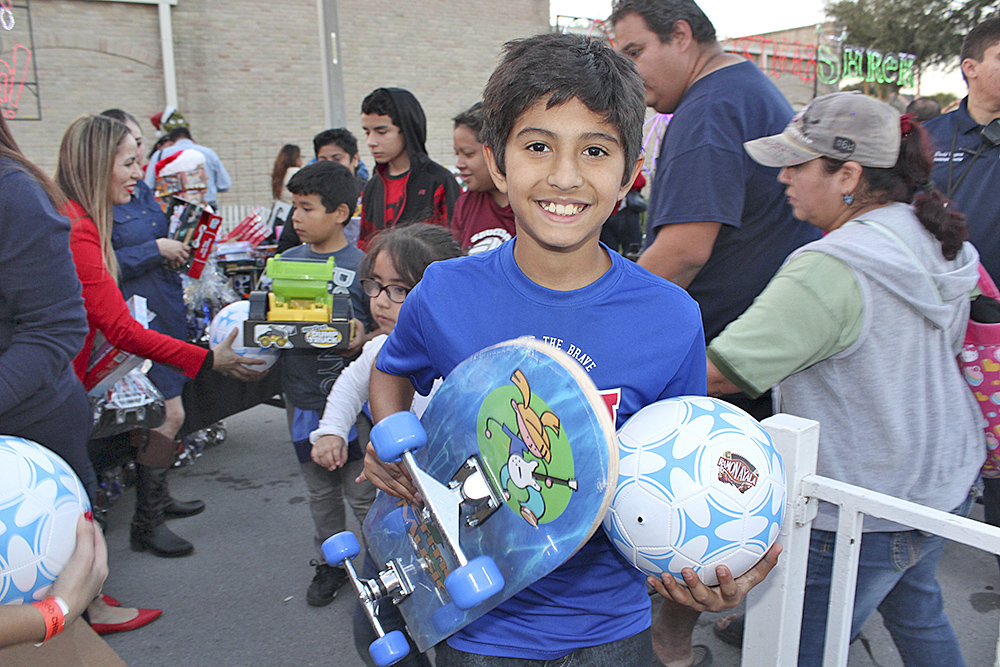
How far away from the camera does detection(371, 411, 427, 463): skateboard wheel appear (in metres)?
1.25

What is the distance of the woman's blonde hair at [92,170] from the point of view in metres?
3.17

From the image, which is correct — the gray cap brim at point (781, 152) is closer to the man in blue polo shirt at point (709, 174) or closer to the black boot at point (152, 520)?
the man in blue polo shirt at point (709, 174)

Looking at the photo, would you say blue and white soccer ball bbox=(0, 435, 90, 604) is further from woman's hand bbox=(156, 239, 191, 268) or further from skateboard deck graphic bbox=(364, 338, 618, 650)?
woman's hand bbox=(156, 239, 191, 268)

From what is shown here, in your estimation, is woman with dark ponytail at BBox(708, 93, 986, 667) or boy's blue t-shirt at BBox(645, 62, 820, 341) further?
boy's blue t-shirt at BBox(645, 62, 820, 341)

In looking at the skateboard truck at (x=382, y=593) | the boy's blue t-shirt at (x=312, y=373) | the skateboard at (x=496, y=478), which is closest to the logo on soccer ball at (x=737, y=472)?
the skateboard at (x=496, y=478)

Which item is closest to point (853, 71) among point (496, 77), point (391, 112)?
point (391, 112)

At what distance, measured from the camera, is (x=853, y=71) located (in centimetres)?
2831

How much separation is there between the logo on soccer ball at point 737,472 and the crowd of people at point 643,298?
16 cm

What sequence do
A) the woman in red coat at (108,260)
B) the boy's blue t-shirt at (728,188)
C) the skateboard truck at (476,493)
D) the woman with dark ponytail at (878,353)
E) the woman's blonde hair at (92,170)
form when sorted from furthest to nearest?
1. the woman's blonde hair at (92,170)
2. the woman in red coat at (108,260)
3. the boy's blue t-shirt at (728,188)
4. the woman with dark ponytail at (878,353)
5. the skateboard truck at (476,493)

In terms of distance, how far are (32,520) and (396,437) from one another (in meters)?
0.78

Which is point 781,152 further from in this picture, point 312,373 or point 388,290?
point 312,373

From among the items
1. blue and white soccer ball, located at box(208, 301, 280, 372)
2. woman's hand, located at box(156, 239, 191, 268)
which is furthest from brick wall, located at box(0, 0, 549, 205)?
blue and white soccer ball, located at box(208, 301, 280, 372)

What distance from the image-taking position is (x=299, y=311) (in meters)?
2.97

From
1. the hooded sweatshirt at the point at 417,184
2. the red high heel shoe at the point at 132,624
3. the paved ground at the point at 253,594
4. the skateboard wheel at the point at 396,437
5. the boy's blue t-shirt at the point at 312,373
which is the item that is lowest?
the paved ground at the point at 253,594
